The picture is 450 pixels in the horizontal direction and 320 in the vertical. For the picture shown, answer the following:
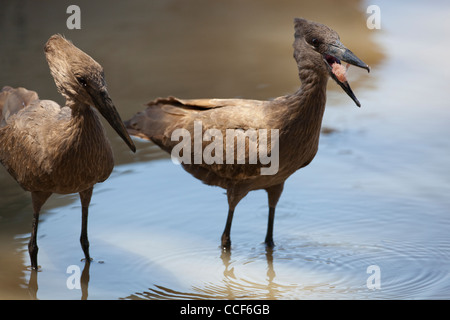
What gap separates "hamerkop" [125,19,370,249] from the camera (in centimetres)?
583

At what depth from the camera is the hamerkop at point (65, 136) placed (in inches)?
204

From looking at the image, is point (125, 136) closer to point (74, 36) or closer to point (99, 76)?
→ point (99, 76)

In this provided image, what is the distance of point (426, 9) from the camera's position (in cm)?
1295

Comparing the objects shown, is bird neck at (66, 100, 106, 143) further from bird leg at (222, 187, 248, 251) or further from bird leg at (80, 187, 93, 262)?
bird leg at (222, 187, 248, 251)

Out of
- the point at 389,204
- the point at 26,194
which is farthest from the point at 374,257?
the point at 26,194

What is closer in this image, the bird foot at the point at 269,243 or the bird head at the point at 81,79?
the bird head at the point at 81,79

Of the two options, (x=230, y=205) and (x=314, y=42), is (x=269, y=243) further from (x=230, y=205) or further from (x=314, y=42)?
(x=314, y=42)

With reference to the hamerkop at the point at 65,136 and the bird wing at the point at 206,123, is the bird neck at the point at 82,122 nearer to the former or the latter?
the hamerkop at the point at 65,136

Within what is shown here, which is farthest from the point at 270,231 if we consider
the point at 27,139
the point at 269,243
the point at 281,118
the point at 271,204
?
the point at 27,139

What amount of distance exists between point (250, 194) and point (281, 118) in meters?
1.73

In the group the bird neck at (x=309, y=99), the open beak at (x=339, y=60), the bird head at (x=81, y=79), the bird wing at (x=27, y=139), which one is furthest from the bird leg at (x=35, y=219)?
the open beak at (x=339, y=60)

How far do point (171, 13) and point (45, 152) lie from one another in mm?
7476

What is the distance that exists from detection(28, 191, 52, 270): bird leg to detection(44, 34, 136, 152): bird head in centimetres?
87

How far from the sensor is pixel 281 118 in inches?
237
